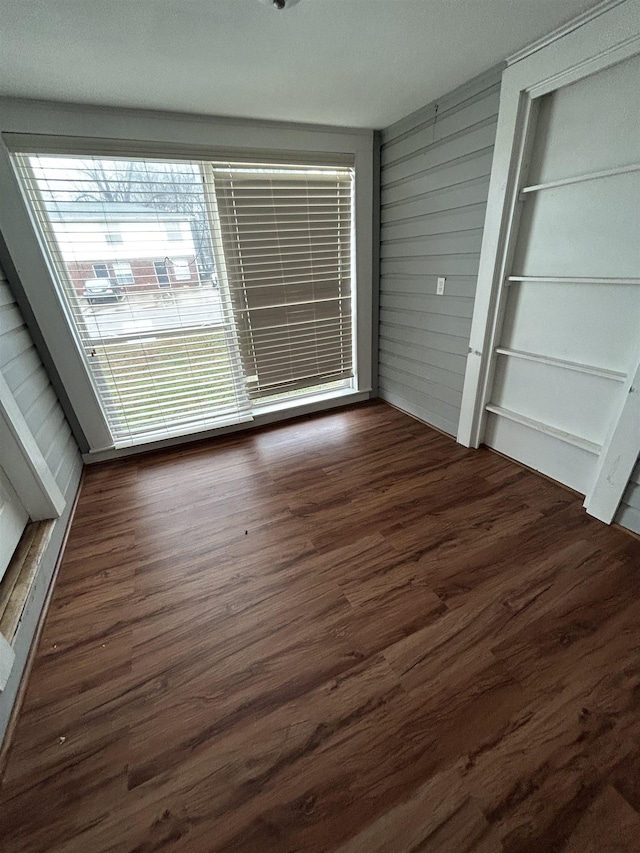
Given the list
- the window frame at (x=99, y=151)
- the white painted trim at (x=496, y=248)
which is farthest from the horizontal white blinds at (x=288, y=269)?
the white painted trim at (x=496, y=248)

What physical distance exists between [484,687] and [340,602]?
575 mm

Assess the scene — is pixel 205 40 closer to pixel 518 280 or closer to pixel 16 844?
pixel 518 280

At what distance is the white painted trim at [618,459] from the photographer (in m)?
1.53

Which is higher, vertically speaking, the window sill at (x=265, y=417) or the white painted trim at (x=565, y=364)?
the white painted trim at (x=565, y=364)

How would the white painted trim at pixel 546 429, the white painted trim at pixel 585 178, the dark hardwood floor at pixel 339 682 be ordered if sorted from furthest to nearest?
the white painted trim at pixel 546 429
the white painted trim at pixel 585 178
the dark hardwood floor at pixel 339 682

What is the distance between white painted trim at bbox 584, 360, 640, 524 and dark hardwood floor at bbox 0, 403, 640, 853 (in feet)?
0.36

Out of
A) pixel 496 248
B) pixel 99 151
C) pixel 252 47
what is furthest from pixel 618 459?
pixel 99 151

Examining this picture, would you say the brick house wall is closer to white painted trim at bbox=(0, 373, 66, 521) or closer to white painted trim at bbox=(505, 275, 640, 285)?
white painted trim at bbox=(0, 373, 66, 521)

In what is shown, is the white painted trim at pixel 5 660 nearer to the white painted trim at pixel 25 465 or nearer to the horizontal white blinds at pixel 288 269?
the white painted trim at pixel 25 465

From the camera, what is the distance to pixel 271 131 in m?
2.23

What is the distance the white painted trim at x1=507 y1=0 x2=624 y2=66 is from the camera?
1292 mm

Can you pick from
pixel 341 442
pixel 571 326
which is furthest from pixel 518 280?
pixel 341 442

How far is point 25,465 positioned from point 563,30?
10.3 ft

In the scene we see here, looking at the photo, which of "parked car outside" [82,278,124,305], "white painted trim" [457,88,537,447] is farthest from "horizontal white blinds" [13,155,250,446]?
"white painted trim" [457,88,537,447]
